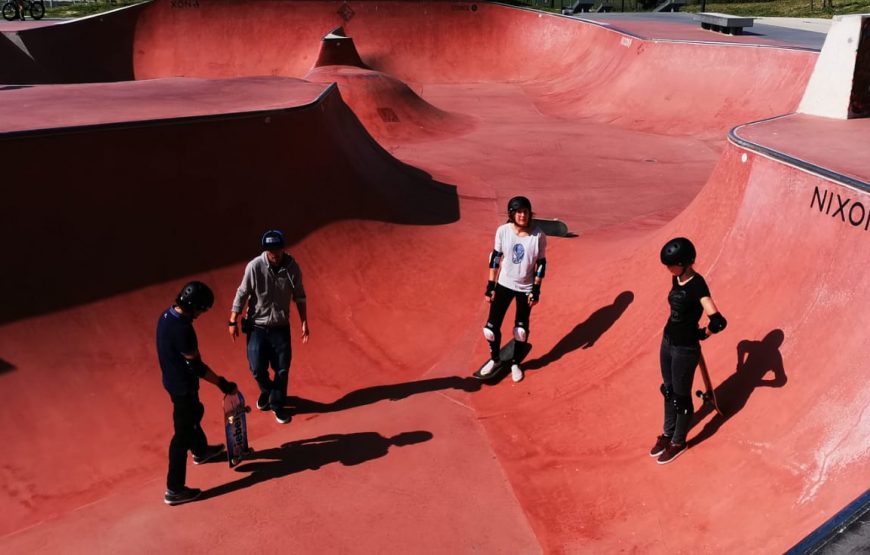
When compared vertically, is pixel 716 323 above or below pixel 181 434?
above

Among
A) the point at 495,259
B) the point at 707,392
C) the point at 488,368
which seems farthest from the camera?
the point at 488,368

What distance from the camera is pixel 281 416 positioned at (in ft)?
18.5

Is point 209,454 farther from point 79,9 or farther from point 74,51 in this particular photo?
point 79,9

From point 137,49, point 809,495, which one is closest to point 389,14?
point 137,49

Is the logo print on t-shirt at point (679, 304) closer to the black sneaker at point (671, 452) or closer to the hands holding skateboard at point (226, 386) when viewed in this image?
the black sneaker at point (671, 452)

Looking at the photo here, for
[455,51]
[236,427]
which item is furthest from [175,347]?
[455,51]

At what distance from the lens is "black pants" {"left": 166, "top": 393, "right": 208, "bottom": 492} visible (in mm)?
4457

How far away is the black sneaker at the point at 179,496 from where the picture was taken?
461 centimetres

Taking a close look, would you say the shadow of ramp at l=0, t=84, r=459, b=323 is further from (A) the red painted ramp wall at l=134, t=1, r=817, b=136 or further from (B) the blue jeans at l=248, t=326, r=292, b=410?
(A) the red painted ramp wall at l=134, t=1, r=817, b=136

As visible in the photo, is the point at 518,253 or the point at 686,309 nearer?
the point at 686,309

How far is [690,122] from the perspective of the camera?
16734mm

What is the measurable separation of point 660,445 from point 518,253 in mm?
1926

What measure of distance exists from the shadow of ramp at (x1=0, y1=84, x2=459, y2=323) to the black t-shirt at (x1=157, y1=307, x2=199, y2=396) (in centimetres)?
208

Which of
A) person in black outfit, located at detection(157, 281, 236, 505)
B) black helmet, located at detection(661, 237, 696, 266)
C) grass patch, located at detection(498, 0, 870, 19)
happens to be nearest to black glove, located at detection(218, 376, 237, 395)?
person in black outfit, located at detection(157, 281, 236, 505)
